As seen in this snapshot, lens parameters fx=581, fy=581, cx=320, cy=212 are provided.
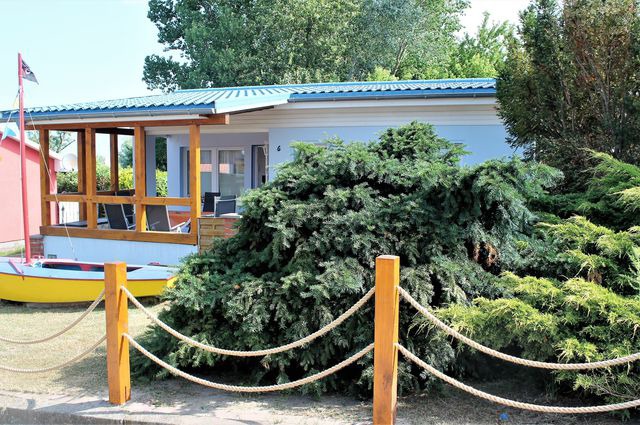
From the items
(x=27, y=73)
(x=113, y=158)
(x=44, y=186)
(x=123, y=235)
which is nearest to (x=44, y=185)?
(x=44, y=186)

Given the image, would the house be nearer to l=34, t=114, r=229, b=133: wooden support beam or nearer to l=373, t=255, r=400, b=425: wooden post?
l=34, t=114, r=229, b=133: wooden support beam

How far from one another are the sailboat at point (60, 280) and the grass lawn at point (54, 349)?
0.71 ft

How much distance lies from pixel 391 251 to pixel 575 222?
1721 mm

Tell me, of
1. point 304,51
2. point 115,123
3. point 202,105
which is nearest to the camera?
point 202,105

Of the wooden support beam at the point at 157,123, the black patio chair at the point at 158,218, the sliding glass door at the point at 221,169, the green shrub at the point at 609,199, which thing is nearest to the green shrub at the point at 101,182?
the sliding glass door at the point at 221,169

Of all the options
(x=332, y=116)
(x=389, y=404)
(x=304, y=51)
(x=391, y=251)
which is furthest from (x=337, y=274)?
(x=304, y=51)

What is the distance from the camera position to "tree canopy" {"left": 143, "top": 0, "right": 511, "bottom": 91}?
92.7ft

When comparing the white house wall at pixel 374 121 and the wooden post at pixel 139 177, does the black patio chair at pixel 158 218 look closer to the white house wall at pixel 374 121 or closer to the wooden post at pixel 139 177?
the wooden post at pixel 139 177

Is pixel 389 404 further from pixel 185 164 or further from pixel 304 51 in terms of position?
pixel 304 51

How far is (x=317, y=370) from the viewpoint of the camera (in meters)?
4.92

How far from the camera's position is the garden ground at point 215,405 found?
450 centimetres

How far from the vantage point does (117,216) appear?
38.3 feet

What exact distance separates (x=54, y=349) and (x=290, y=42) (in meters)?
24.4

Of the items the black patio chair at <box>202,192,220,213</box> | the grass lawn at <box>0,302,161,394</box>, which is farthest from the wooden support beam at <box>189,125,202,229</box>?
the black patio chair at <box>202,192,220,213</box>
